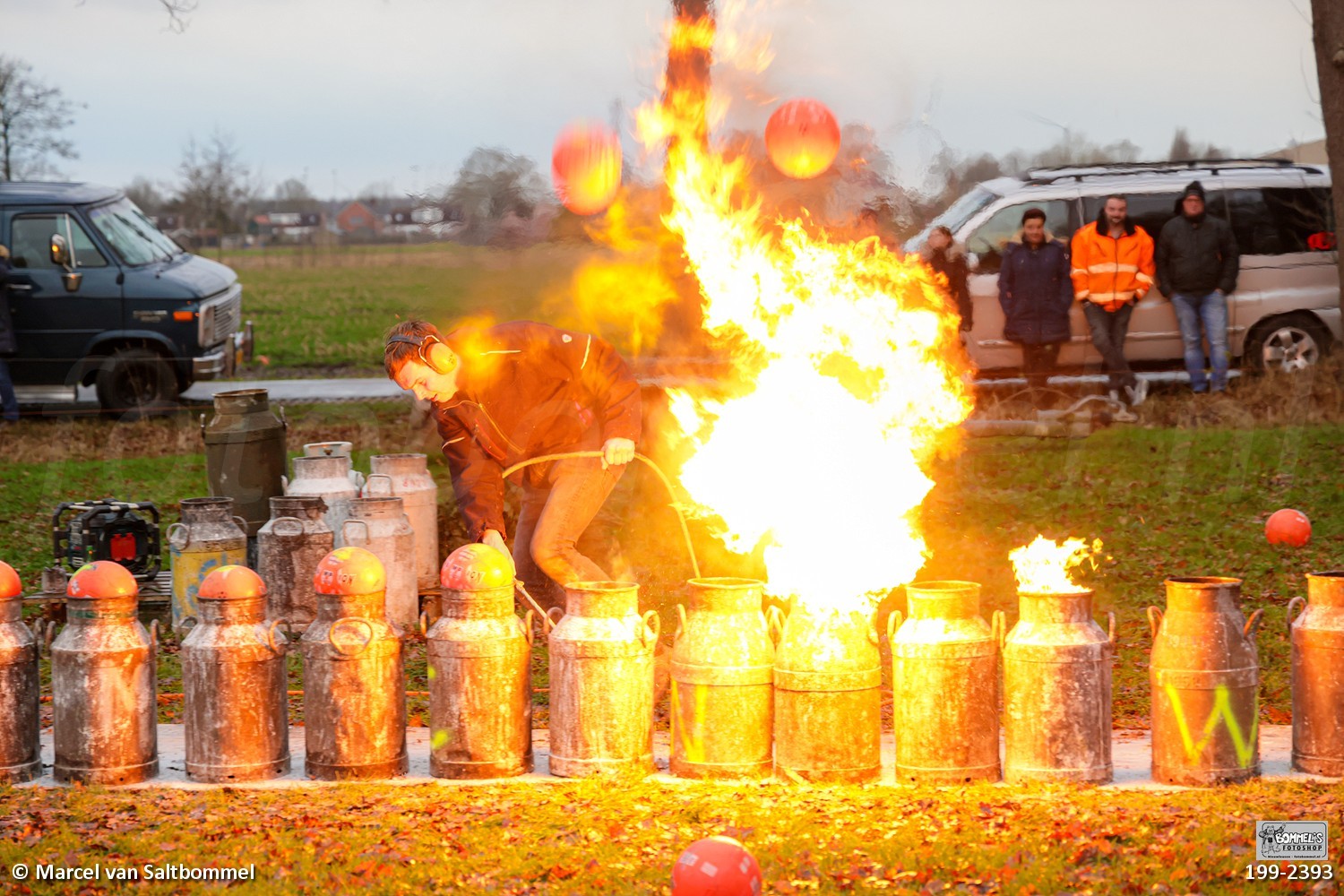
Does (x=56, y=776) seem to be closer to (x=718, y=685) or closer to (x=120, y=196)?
(x=718, y=685)

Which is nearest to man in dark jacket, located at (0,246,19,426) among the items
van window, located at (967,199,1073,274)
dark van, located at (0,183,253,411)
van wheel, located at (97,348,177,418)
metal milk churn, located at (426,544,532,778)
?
dark van, located at (0,183,253,411)

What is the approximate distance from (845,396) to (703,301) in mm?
5607

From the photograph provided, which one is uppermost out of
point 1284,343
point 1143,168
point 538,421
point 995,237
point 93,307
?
point 1143,168

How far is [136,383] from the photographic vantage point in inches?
729

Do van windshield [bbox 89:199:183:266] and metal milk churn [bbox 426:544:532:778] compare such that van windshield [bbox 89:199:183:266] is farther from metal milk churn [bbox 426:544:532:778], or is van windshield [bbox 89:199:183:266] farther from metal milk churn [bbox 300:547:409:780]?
metal milk churn [bbox 426:544:532:778]

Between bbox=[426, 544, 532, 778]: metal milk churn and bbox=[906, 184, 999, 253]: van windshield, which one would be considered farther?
bbox=[906, 184, 999, 253]: van windshield

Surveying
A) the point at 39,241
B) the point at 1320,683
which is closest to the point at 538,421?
the point at 1320,683

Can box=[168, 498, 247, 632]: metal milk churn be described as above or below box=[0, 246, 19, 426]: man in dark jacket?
below

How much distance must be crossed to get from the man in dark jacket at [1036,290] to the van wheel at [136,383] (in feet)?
29.9

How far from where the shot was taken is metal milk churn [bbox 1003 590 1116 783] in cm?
688

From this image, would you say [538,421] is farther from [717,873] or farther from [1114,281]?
[1114,281]

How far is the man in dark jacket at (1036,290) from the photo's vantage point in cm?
1659

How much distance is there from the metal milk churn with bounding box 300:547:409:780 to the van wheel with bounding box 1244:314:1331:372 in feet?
41.8

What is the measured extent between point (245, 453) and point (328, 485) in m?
1.00
